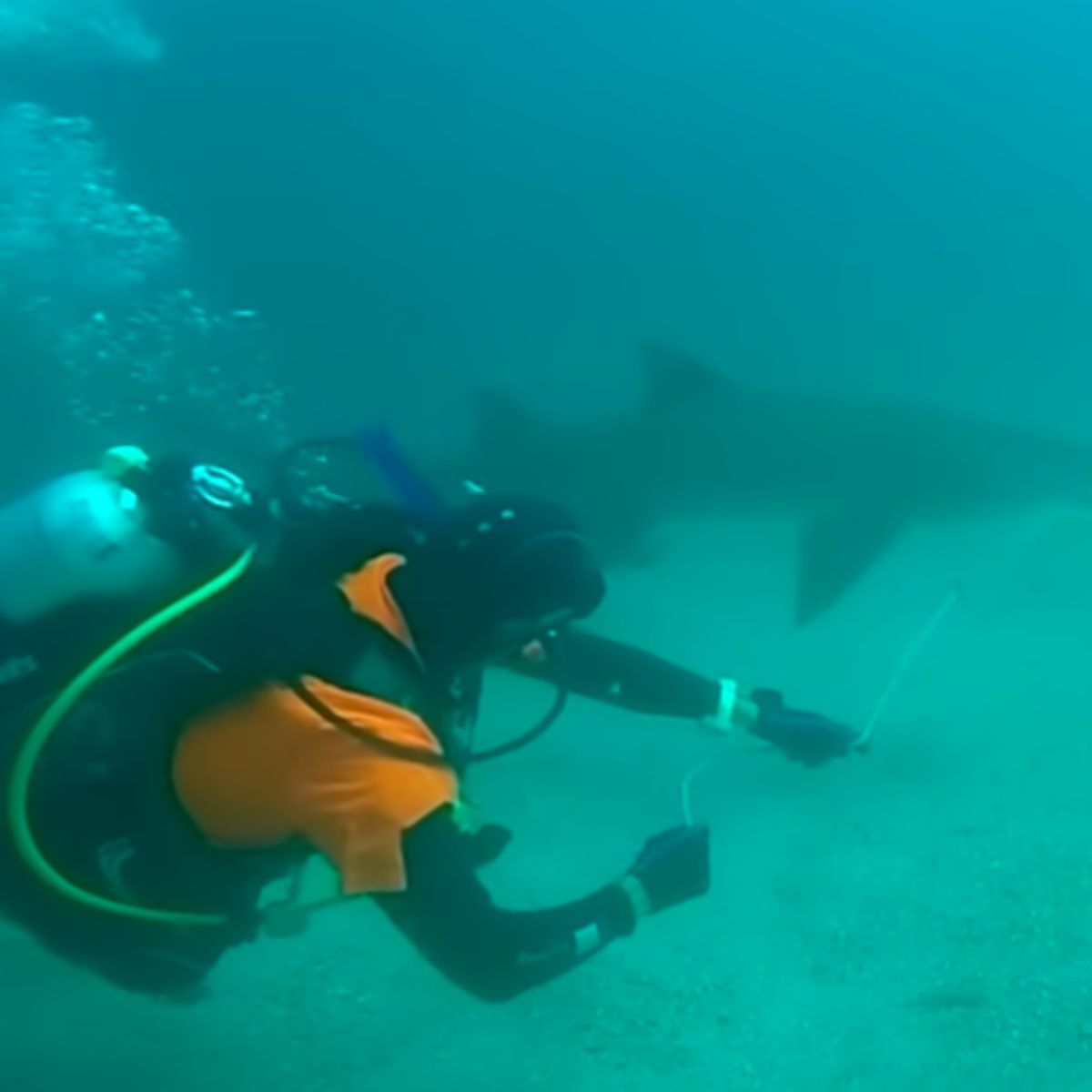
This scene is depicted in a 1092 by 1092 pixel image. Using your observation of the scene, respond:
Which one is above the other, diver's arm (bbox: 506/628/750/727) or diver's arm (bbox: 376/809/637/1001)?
diver's arm (bbox: 376/809/637/1001)

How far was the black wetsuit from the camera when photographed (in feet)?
9.34

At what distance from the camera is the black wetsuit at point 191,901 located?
285 centimetres

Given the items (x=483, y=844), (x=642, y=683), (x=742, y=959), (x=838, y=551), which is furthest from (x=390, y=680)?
(x=838, y=551)

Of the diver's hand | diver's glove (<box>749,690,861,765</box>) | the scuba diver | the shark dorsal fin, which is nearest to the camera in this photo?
the scuba diver

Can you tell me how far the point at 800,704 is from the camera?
27.6 ft

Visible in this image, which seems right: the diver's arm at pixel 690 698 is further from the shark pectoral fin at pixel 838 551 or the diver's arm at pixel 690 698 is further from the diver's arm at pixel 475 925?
the shark pectoral fin at pixel 838 551

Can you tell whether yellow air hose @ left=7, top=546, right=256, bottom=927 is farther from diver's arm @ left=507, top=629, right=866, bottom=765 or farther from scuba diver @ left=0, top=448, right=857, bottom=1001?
diver's arm @ left=507, top=629, right=866, bottom=765

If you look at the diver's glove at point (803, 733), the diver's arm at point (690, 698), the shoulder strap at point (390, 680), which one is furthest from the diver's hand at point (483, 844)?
the diver's glove at point (803, 733)

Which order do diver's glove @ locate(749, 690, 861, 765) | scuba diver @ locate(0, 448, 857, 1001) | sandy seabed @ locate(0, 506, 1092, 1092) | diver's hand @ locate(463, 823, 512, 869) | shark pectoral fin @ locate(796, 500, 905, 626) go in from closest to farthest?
scuba diver @ locate(0, 448, 857, 1001), diver's hand @ locate(463, 823, 512, 869), sandy seabed @ locate(0, 506, 1092, 1092), diver's glove @ locate(749, 690, 861, 765), shark pectoral fin @ locate(796, 500, 905, 626)

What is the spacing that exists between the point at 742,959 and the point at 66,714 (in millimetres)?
2754

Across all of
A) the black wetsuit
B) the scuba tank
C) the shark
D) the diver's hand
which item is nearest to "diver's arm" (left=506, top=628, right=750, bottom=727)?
the black wetsuit

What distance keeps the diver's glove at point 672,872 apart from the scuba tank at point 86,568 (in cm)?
123

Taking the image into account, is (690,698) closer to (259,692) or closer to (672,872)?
(672,872)

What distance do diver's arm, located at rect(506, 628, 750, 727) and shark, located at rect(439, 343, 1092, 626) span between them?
21.7 feet
